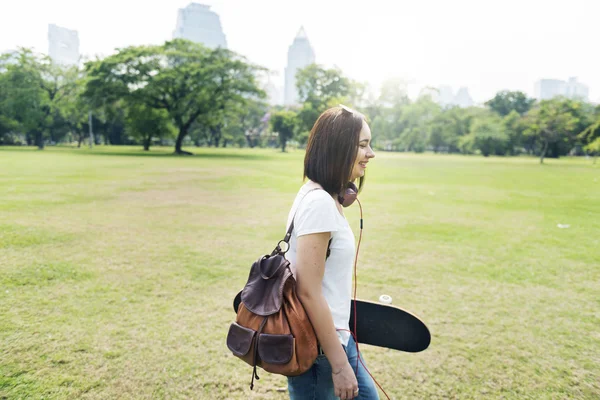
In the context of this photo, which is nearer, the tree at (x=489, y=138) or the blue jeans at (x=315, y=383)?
the blue jeans at (x=315, y=383)

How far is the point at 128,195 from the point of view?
38.8 feet

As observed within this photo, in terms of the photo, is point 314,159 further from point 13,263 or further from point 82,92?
point 82,92

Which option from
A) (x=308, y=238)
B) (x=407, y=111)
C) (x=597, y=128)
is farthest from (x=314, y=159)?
(x=407, y=111)

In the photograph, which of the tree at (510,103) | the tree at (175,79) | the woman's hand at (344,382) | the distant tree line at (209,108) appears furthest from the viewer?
the tree at (510,103)

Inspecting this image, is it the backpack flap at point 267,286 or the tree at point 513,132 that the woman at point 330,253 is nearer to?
the backpack flap at point 267,286

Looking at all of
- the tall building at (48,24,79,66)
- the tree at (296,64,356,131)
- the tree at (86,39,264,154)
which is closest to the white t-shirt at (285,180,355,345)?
the tree at (86,39,264,154)

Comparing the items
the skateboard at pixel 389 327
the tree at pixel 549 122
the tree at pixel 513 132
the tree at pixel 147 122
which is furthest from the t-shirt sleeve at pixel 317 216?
the tree at pixel 513 132

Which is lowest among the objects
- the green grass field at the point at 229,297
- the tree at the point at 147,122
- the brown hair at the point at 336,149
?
the green grass field at the point at 229,297

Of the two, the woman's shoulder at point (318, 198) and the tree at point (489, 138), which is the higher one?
the tree at point (489, 138)

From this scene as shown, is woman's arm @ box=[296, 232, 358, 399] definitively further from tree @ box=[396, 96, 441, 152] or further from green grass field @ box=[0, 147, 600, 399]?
tree @ box=[396, 96, 441, 152]

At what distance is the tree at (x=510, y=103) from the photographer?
257ft

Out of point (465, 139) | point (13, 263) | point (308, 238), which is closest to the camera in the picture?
point (308, 238)

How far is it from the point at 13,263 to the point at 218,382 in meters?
4.04

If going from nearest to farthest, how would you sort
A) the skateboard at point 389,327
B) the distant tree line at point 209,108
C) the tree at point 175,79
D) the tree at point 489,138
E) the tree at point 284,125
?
the skateboard at point 389,327 < the tree at point 175,79 < the distant tree line at point 209,108 < the tree at point 489,138 < the tree at point 284,125
